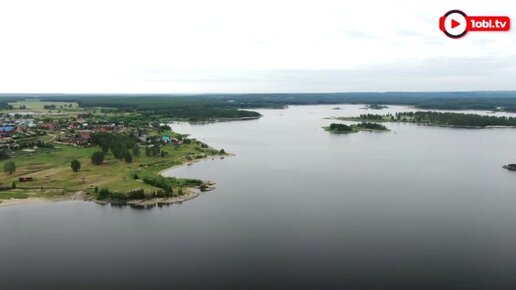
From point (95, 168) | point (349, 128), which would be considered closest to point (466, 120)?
point (349, 128)

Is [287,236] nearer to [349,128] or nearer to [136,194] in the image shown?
[136,194]

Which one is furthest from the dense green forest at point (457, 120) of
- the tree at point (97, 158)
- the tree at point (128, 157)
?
the tree at point (97, 158)

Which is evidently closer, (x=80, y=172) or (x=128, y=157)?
(x=80, y=172)

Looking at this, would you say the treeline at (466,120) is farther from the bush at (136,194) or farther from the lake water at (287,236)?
the bush at (136,194)

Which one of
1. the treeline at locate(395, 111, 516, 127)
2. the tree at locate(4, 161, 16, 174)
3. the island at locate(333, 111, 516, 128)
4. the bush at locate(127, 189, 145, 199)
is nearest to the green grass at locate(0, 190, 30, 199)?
the tree at locate(4, 161, 16, 174)

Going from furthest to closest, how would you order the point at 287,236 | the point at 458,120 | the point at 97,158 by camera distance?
the point at 458,120 < the point at 97,158 < the point at 287,236
